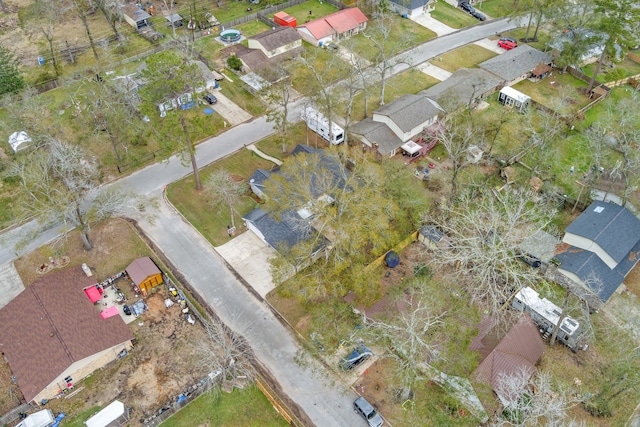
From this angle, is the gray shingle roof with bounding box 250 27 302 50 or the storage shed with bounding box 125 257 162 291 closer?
the storage shed with bounding box 125 257 162 291

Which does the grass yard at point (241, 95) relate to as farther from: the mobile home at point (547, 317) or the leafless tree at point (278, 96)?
the mobile home at point (547, 317)

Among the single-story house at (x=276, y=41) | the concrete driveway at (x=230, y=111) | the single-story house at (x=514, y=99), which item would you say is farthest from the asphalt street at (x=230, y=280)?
the single-story house at (x=514, y=99)

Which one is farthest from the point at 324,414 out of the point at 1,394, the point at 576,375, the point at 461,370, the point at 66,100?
the point at 66,100

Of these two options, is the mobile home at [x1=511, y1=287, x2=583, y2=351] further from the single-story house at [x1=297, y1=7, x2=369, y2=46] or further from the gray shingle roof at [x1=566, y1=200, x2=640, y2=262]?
the single-story house at [x1=297, y1=7, x2=369, y2=46]

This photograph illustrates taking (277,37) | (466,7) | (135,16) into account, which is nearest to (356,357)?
(277,37)

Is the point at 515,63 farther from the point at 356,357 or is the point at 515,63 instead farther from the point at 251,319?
the point at 251,319

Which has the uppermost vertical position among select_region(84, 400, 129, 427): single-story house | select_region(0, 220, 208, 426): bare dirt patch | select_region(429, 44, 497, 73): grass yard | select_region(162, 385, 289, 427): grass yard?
select_region(429, 44, 497, 73): grass yard

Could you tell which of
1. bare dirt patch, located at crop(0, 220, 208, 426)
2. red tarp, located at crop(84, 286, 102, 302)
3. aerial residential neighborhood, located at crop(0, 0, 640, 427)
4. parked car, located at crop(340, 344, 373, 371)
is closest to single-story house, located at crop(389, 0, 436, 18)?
aerial residential neighborhood, located at crop(0, 0, 640, 427)
